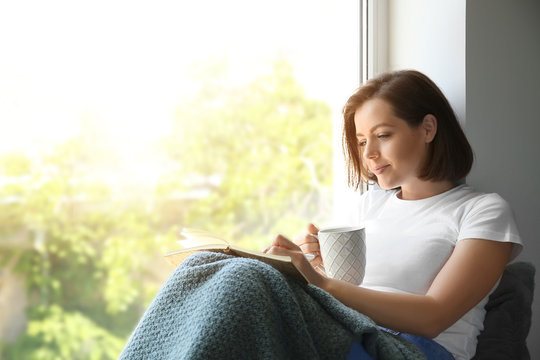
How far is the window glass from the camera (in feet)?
8.63

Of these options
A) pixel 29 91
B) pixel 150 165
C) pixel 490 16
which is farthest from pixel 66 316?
pixel 490 16

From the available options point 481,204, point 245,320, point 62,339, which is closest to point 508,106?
point 481,204

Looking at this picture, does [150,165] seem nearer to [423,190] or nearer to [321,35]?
[321,35]

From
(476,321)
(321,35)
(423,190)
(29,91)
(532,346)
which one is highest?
(321,35)

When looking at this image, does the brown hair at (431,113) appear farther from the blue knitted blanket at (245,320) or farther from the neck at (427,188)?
the blue knitted blanket at (245,320)

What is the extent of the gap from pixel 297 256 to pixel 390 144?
451 mm

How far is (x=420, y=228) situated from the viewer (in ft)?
4.86

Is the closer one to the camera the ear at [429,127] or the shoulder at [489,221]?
the shoulder at [489,221]

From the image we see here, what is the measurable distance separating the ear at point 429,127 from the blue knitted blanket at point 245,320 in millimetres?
591

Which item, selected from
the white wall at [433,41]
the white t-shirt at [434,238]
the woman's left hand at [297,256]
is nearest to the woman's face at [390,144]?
the white t-shirt at [434,238]

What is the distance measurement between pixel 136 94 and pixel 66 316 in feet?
3.85

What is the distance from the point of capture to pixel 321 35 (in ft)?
11.5

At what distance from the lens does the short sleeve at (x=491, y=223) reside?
51.1 inches

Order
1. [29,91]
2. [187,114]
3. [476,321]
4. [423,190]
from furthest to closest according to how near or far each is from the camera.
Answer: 1. [187,114]
2. [29,91]
3. [423,190]
4. [476,321]
